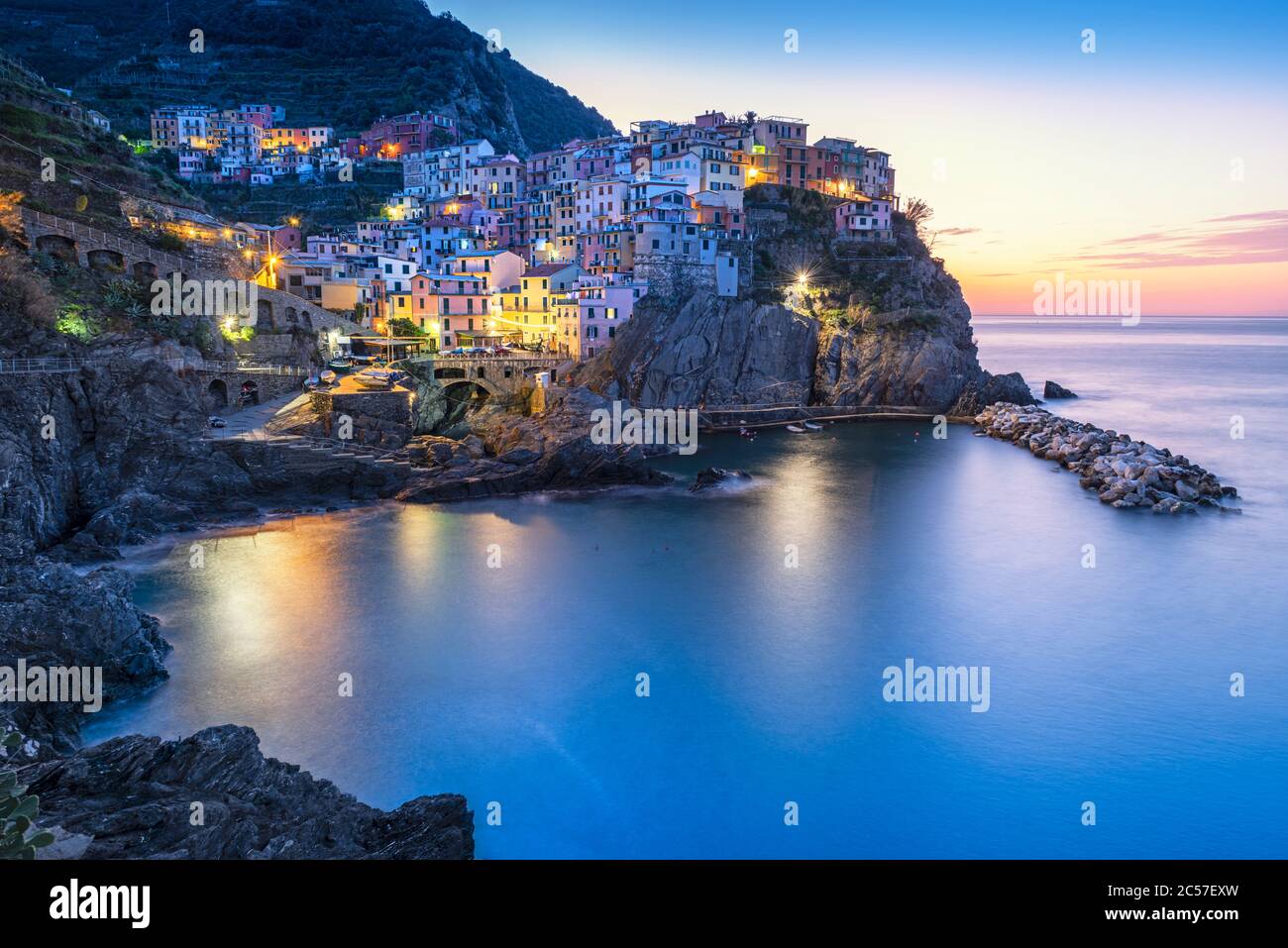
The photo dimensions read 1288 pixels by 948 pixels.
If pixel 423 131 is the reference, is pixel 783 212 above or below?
below

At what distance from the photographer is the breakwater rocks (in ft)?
111

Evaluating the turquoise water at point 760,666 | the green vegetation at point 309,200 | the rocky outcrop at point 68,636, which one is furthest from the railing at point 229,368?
the green vegetation at point 309,200

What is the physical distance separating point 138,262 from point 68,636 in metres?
27.3

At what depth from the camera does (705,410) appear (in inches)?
2005

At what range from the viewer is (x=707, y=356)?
50.7m

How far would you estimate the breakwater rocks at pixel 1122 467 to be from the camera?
111 feet

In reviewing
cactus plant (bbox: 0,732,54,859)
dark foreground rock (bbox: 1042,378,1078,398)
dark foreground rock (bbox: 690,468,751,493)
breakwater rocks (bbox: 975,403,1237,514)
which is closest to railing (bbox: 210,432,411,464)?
dark foreground rock (bbox: 690,468,751,493)

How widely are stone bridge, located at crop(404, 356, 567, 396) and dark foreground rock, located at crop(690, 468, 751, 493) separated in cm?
1236

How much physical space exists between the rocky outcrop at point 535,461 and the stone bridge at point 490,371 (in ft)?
21.8

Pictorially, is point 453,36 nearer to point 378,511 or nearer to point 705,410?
point 705,410

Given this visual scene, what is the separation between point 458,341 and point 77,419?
1029 inches

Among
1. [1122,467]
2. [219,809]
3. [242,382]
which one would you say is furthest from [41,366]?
[1122,467]

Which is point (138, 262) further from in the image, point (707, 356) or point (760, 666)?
point (760, 666)

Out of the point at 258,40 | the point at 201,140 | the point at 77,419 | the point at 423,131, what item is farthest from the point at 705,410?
the point at 258,40
